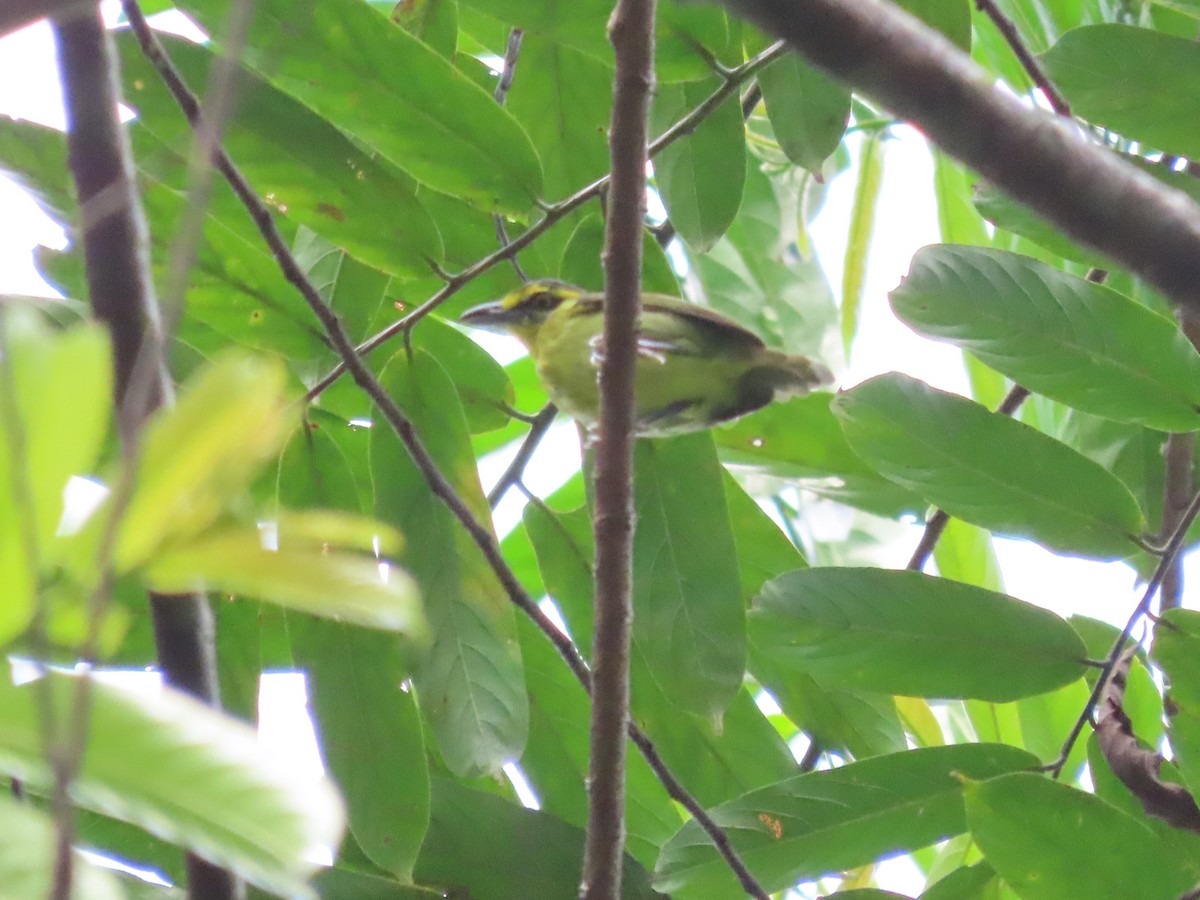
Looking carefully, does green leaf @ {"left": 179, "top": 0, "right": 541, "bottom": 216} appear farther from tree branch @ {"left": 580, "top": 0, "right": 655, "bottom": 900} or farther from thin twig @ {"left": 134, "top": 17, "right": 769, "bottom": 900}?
tree branch @ {"left": 580, "top": 0, "right": 655, "bottom": 900}

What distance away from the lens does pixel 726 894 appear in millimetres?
2080

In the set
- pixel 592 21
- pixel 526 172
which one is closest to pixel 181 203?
pixel 526 172

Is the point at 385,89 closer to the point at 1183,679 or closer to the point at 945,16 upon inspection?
the point at 945,16

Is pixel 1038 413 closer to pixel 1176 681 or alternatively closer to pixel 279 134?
pixel 1176 681

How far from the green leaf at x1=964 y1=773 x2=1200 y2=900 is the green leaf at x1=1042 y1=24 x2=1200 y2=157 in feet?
3.36

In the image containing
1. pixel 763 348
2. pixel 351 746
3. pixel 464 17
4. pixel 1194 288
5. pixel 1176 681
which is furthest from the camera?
pixel 763 348

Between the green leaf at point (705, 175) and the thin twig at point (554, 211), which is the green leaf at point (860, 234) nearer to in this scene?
the green leaf at point (705, 175)

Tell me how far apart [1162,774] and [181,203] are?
188cm

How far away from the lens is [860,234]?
12.7ft

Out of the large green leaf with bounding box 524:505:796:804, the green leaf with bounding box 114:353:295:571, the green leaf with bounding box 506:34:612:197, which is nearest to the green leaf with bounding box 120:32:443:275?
the green leaf with bounding box 506:34:612:197

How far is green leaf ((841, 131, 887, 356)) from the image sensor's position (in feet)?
12.6

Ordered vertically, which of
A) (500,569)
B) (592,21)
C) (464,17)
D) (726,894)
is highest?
(464,17)

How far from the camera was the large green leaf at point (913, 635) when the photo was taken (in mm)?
2051

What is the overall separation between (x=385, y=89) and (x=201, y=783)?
Result: 1593mm
